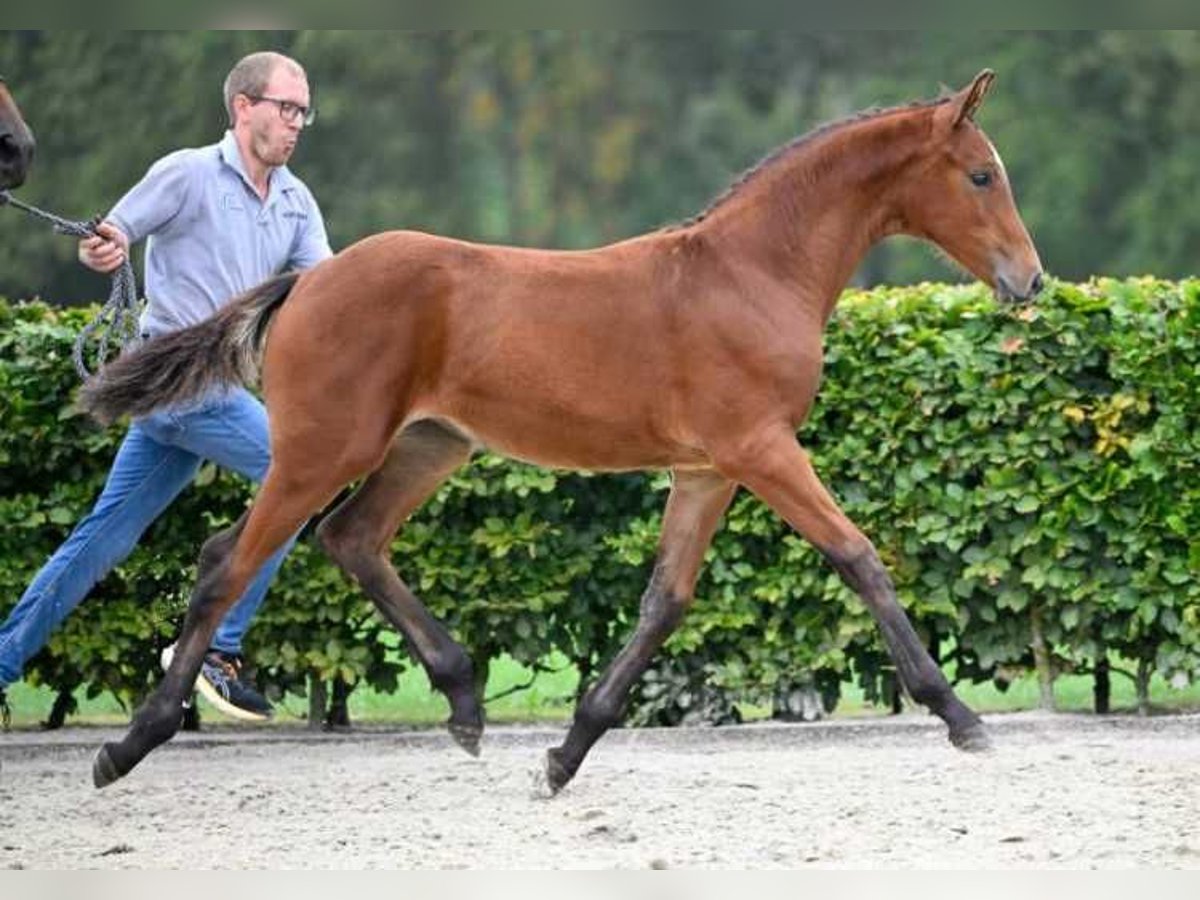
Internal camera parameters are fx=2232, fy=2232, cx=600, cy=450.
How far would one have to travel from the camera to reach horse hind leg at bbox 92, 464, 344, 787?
6.47m

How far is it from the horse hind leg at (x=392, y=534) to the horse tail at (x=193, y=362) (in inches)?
21.0

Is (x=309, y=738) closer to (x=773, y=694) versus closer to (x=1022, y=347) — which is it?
(x=773, y=694)

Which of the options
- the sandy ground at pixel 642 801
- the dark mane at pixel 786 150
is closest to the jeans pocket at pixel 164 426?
the sandy ground at pixel 642 801

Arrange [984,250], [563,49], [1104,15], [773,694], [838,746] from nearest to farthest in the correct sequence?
1. [1104,15]
2. [984,250]
3. [838,746]
4. [773,694]
5. [563,49]

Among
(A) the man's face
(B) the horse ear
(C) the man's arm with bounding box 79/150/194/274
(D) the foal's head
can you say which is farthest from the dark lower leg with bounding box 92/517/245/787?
(B) the horse ear

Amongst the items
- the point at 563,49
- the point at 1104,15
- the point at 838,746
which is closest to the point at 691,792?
the point at 838,746

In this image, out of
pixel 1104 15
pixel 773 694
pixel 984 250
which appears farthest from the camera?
pixel 773 694

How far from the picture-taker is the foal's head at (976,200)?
6.43 m

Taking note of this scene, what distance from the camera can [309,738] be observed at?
811cm

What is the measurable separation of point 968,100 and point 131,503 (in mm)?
2877

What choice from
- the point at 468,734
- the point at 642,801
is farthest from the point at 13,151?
the point at 642,801

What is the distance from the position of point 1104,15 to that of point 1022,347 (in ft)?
8.07

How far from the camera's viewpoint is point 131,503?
7070 mm

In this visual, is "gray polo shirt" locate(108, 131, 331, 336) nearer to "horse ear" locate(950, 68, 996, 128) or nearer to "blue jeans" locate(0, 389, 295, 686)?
"blue jeans" locate(0, 389, 295, 686)
